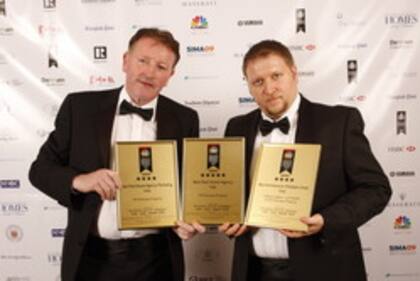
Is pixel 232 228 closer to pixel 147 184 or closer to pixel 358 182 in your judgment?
pixel 147 184

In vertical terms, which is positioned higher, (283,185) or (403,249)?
(283,185)

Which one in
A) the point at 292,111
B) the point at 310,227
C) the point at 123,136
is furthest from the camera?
the point at 123,136

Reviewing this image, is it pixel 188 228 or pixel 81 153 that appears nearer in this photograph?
pixel 188 228

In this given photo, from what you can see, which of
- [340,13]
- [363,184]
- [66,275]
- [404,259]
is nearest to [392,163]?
[404,259]

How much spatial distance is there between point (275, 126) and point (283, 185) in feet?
0.88

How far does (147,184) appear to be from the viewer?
1909 millimetres

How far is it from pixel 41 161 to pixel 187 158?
2.26 feet

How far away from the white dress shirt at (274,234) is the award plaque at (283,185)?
14 cm

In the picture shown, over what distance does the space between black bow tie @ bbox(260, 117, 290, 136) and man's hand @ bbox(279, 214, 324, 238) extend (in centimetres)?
39

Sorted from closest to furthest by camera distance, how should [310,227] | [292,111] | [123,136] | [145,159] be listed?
[310,227] < [145,159] < [292,111] < [123,136]

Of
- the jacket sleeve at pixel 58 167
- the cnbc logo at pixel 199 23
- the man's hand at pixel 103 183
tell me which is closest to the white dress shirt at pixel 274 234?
the man's hand at pixel 103 183

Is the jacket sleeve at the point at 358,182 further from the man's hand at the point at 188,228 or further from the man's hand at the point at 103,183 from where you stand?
the man's hand at the point at 103,183

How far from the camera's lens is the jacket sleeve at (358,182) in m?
1.80

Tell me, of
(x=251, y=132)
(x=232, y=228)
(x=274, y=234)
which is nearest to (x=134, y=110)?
(x=251, y=132)
